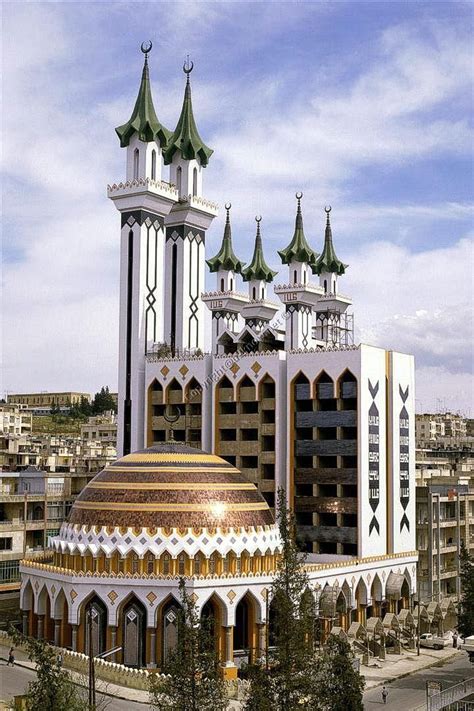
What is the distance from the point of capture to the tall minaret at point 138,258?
255 feet

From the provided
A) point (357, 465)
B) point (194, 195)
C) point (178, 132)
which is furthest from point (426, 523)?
point (178, 132)

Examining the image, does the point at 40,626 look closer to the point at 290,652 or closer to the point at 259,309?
the point at 290,652

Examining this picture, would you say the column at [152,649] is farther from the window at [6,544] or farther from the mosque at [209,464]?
the window at [6,544]

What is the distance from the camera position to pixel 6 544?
213ft

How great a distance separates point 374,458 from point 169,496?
1924 cm

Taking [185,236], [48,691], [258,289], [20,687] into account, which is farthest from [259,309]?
[48,691]

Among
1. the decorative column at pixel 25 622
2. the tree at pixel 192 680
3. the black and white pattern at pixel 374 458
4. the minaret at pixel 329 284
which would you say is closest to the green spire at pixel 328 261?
the minaret at pixel 329 284

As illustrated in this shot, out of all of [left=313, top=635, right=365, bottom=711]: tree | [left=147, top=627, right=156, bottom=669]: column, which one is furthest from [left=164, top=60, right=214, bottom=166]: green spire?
[left=313, top=635, right=365, bottom=711]: tree

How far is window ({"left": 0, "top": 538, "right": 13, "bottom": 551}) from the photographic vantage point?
64.8m

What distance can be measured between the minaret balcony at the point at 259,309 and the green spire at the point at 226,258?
412cm

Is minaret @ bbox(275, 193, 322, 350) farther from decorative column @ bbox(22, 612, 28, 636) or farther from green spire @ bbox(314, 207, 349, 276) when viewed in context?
decorative column @ bbox(22, 612, 28, 636)

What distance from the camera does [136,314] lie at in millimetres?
77812

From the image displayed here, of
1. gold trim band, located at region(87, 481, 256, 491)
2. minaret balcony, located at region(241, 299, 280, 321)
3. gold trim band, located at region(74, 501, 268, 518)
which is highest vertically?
minaret balcony, located at region(241, 299, 280, 321)

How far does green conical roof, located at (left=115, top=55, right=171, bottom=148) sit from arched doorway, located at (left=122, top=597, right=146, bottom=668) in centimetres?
4240
